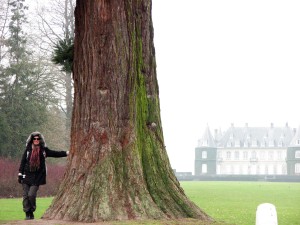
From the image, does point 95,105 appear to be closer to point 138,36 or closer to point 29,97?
point 138,36

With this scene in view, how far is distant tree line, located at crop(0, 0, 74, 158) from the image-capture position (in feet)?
133

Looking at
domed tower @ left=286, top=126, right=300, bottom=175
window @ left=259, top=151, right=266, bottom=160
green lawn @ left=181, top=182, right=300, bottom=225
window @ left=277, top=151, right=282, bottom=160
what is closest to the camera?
green lawn @ left=181, top=182, right=300, bottom=225

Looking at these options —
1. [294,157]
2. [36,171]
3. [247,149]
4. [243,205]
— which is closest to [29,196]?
[36,171]

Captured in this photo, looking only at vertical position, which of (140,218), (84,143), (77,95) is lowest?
(140,218)

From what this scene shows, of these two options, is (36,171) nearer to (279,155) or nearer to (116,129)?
(116,129)

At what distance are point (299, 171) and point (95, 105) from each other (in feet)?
469

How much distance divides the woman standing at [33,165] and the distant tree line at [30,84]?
25.7 meters

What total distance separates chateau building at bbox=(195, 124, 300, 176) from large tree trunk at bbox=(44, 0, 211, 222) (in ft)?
498

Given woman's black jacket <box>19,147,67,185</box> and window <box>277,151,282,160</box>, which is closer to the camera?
woman's black jacket <box>19,147,67,185</box>

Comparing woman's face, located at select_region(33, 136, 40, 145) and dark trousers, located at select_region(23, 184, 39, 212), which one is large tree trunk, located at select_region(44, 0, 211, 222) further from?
dark trousers, located at select_region(23, 184, 39, 212)

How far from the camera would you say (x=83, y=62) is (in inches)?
432

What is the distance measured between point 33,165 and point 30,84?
3094 cm

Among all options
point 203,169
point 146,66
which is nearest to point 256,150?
point 203,169

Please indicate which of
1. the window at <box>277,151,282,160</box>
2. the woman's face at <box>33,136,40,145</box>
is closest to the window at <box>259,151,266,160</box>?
the window at <box>277,151,282,160</box>
